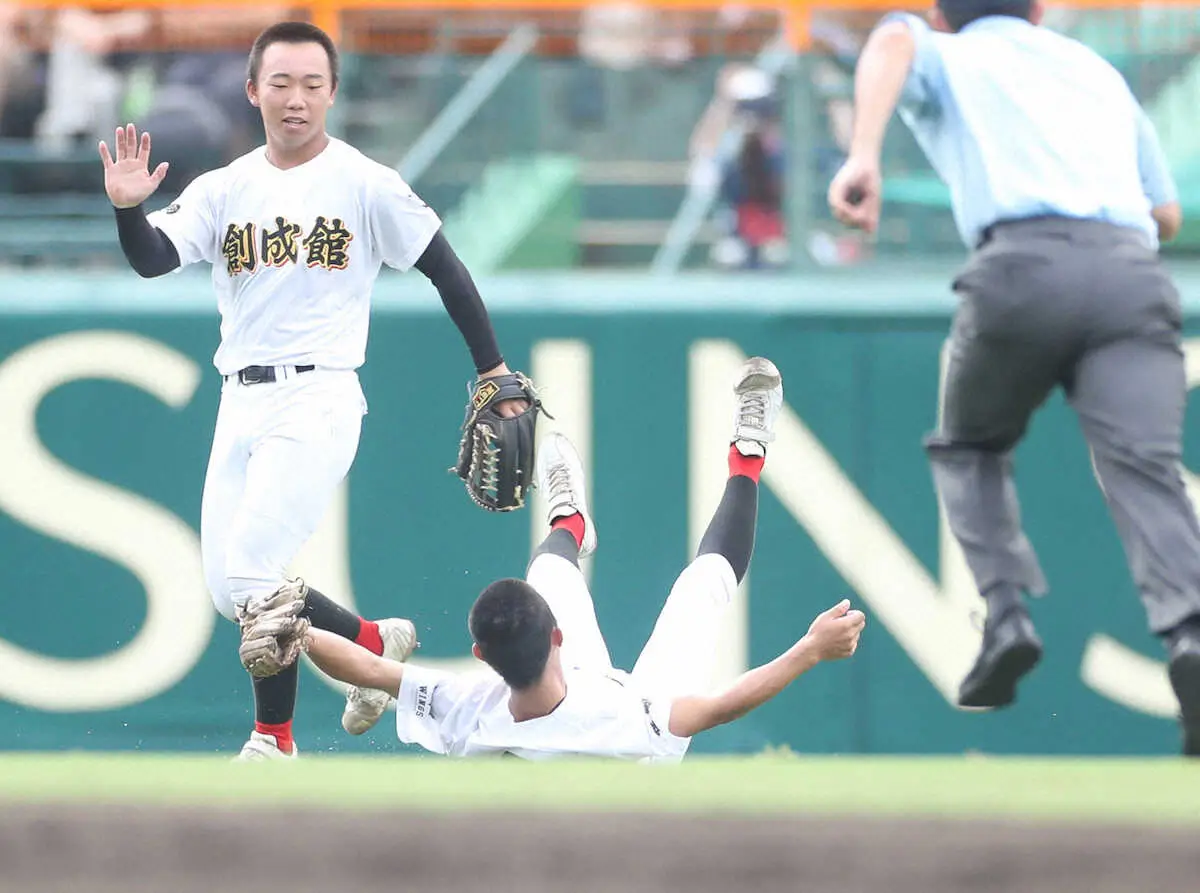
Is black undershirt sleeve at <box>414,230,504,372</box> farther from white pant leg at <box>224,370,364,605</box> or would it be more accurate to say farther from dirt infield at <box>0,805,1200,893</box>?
dirt infield at <box>0,805,1200,893</box>

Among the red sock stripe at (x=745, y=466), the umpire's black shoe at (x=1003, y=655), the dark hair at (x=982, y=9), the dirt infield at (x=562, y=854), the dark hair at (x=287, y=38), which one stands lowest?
the red sock stripe at (x=745, y=466)

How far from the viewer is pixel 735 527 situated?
641cm

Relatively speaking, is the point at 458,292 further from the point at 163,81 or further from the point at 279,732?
Answer: the point at 163,81

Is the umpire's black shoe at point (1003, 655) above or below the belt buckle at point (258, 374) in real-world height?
below

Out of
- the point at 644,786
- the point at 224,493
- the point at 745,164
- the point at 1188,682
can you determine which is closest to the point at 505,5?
the point at 745,164

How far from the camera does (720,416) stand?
7.65 meters

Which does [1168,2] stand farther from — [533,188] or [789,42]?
[533,188]

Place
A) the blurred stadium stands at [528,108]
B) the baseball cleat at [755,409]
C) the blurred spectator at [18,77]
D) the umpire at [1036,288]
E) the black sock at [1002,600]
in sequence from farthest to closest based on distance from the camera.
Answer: the blurred spectator at [18,77] → the blurred stadium stands at [528,108] → the baseball cleat at [755,409] → the black sock at [1002,600] → the umpire at [1036,288]

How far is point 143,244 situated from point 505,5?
3.72 m

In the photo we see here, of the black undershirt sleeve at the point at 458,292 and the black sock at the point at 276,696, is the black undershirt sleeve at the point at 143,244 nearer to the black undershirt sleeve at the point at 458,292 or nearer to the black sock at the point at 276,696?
the black undershirt sleeve at the point at 458,292

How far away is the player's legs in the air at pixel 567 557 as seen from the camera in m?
6.10

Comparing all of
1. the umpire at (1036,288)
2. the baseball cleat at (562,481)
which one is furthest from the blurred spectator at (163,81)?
the umpire at (1036,288)

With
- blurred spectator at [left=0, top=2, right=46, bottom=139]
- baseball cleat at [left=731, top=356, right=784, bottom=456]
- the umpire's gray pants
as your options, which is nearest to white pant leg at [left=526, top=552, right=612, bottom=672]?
baseball cleat at [left=731, top=356, right=784, bottom=456]

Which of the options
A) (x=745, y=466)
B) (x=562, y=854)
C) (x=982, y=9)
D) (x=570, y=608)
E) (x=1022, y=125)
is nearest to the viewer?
(x=562, y=854)
